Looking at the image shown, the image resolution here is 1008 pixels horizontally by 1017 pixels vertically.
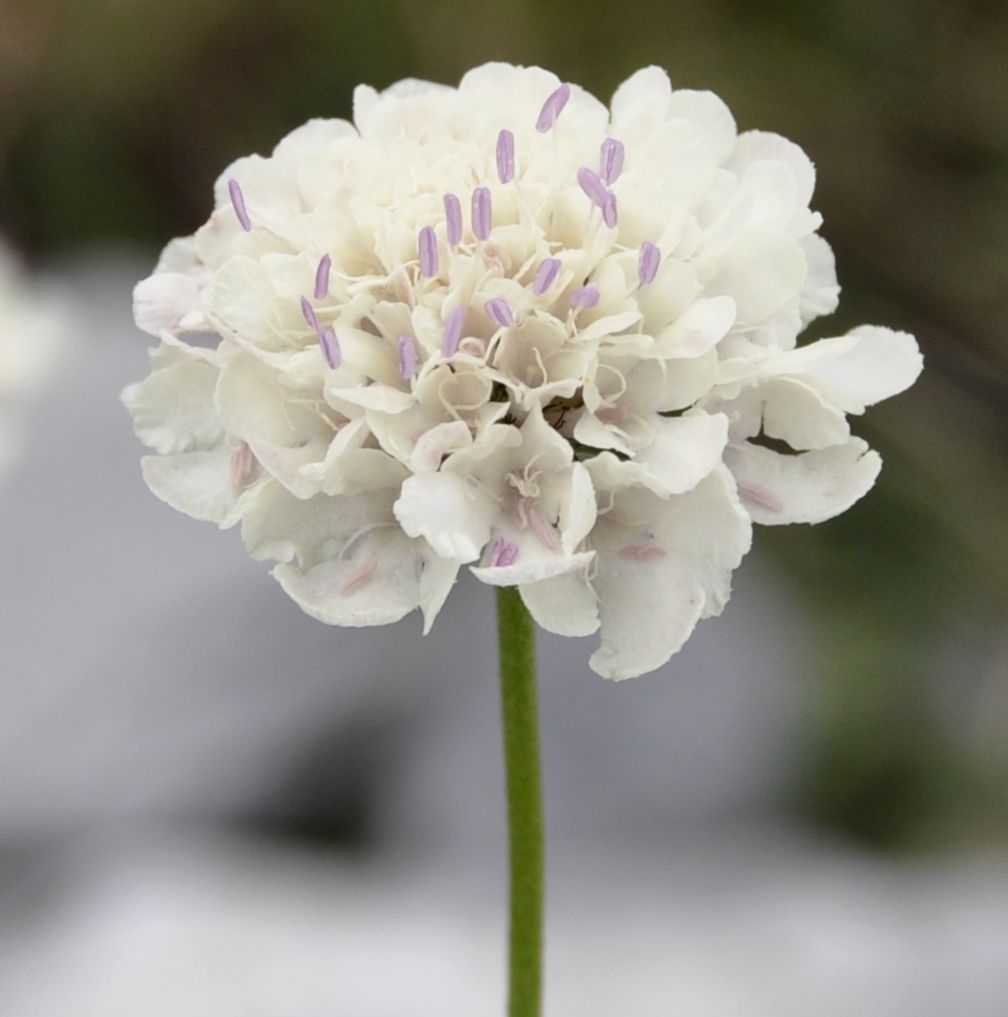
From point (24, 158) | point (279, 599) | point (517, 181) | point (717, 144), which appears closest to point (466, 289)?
point (517, 181)

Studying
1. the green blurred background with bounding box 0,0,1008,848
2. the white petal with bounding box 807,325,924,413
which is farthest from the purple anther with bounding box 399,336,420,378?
the green blurred background with bounding box 0,0,1008,848

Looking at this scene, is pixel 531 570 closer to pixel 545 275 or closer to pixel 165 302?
pixel 545 275

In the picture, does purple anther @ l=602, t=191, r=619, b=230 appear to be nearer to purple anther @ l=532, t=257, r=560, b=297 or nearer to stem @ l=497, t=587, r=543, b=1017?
purple anther @ l=532, t=257, r=560, b=297

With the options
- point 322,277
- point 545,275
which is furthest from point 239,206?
point 545,275

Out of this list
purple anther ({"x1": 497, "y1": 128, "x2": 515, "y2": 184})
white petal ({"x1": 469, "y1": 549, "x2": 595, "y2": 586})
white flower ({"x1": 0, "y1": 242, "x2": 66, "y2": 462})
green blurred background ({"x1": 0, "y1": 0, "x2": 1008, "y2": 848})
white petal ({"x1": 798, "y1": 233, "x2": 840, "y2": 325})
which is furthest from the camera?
green blurred background ({"x1": 0, "y1": 0, "x2": 1008, "y2": 848})

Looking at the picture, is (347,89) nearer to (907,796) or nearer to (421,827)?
(421,827)


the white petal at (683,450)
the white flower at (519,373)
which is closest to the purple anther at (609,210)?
the white flower at (519,373)
